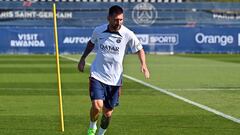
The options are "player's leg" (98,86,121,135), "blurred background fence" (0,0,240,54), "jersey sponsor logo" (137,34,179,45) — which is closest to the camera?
"player's leg" (98,86,121,135)

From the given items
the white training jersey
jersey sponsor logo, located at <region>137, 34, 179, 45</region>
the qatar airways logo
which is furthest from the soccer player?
the qatar airways logo

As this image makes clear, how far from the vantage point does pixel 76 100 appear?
674 inches

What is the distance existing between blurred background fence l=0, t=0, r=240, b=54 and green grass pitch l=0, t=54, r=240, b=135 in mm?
20459

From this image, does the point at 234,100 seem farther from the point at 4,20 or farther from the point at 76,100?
the point at 4,20

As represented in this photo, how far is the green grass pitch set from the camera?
12.1 meters

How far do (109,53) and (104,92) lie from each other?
1.90 ft

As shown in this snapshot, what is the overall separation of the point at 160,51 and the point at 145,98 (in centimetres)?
3064

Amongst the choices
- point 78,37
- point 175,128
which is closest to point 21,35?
point 78,37

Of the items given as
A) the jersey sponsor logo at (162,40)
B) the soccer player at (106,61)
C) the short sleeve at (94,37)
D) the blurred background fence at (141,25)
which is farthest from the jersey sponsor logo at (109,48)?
the jersey sponsor logo at (162,40)

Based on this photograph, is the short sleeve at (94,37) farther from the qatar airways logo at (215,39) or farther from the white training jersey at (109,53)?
the qatar airways logo at (215,39)

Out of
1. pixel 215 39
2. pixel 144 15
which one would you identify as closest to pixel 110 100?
pixel 215 39

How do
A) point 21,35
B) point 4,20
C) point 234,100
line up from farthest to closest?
1. point 4,20
2. point 21,35
3. point 234,100

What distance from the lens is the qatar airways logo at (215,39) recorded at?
48.5m

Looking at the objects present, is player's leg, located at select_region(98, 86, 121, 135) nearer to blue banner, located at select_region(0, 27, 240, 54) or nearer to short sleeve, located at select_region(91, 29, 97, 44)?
short sleeve, located at select_region(91, 29, 97, 44)
